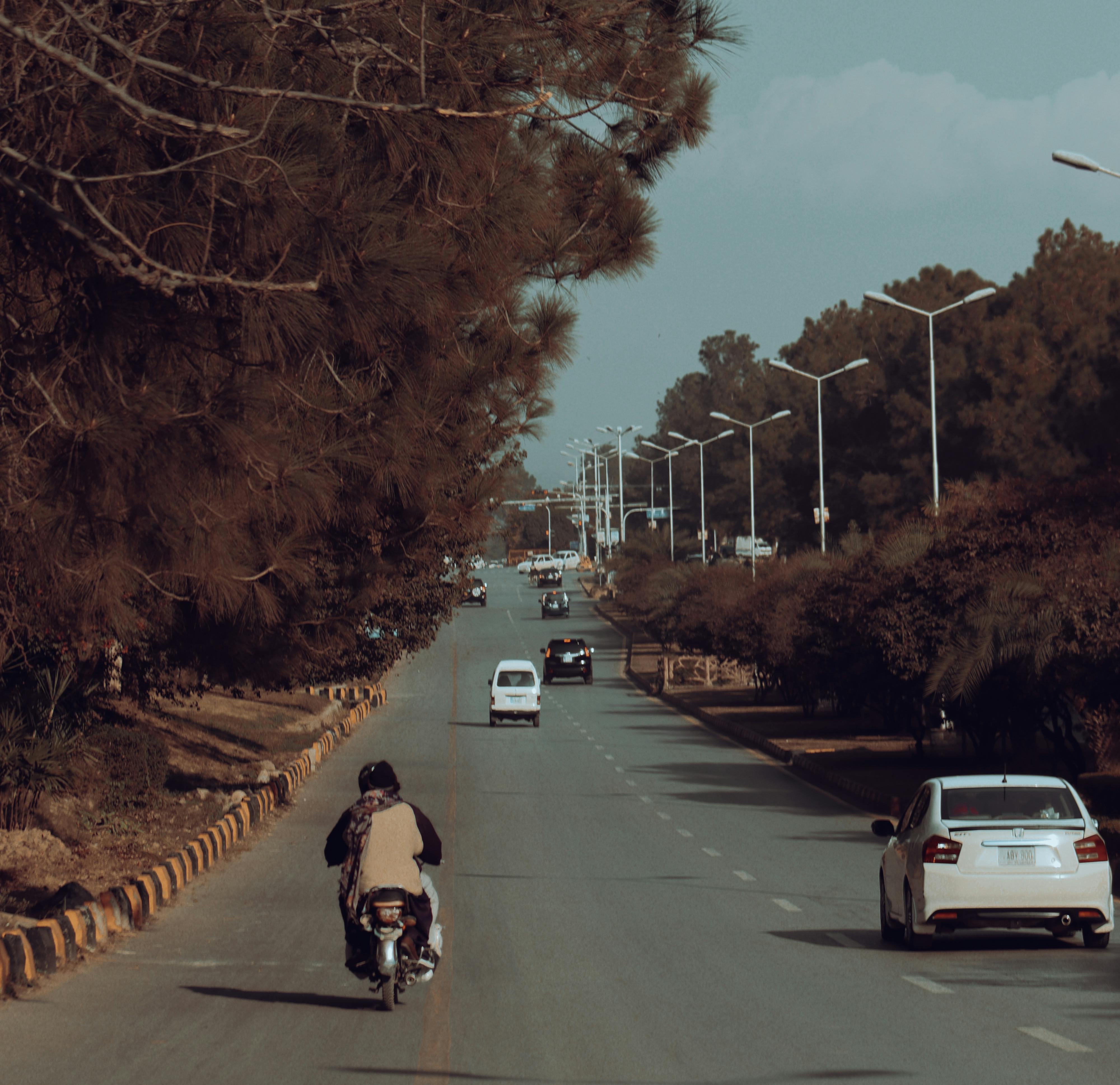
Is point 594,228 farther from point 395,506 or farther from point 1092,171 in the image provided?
point 1092,171

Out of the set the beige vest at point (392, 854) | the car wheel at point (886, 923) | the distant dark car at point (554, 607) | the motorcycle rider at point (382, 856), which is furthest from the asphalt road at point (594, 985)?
the distant dark car at point (554, 607)

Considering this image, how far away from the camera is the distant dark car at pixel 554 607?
337ft

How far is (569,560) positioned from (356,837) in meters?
166

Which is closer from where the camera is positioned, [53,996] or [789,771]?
[53,996]

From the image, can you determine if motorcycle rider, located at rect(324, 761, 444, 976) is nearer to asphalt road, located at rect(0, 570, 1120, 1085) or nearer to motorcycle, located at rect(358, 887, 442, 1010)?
motorcycle, located at rect(358, 887, 442, 1010)

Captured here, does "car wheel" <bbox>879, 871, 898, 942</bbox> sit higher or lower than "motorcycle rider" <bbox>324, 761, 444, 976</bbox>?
lower

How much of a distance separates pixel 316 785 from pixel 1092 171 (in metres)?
19.4

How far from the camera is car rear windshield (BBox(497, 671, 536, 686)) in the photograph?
49.7 meters

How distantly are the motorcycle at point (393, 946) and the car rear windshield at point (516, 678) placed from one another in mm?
38882

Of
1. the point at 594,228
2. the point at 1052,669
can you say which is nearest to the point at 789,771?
the point at 1052,669

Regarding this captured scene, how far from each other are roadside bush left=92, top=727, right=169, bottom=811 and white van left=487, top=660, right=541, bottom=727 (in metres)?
23.7

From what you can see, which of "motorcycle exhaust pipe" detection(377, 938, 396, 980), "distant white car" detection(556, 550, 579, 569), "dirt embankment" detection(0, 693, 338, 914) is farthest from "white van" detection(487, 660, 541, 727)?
"distant white car" detection(556, 550, 579, 569)

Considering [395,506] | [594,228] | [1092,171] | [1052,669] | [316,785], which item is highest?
[1092,171]

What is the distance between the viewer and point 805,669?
39906mm
